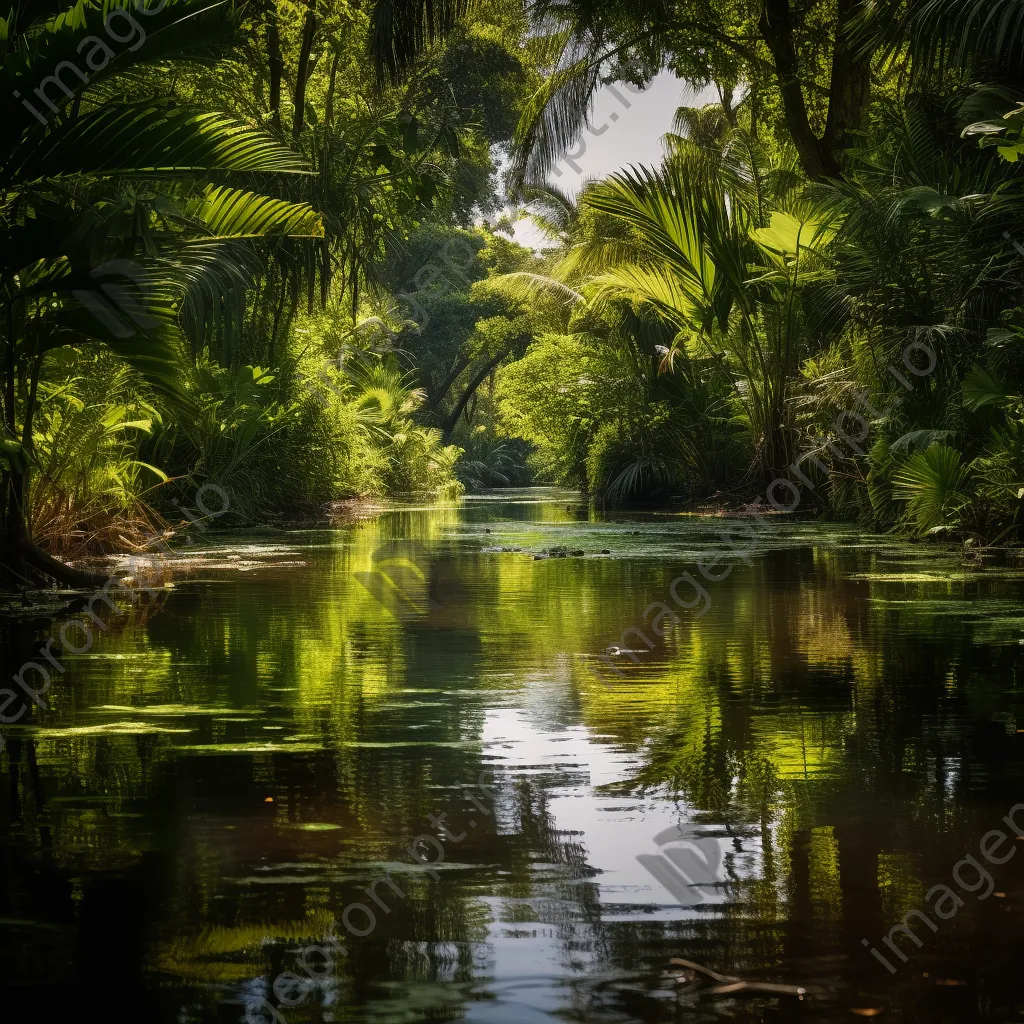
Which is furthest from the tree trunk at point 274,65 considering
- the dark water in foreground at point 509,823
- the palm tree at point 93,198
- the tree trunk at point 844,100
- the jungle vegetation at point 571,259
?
the dark water in foreground at point 509,823

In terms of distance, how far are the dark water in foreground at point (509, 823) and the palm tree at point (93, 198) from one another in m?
2.01

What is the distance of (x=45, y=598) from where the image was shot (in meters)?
8.98

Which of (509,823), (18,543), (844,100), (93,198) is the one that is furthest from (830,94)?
(509,823)

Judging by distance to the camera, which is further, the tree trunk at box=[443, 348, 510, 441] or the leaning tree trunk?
the tree trunk at box=[443, 348, 510, 441]

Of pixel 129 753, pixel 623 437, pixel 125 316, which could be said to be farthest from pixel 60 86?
pixel 623 437

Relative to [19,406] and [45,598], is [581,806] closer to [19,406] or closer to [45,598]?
[45,598]

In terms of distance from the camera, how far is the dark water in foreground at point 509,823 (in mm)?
2572

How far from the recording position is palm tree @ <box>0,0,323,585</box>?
302 inches

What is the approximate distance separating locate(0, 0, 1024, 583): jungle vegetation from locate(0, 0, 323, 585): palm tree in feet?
0.07

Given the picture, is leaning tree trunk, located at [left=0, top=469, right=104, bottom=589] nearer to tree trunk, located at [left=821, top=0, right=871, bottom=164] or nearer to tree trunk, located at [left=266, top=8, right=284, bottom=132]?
tree trunk, located at [left=266, top=8, right=284, bottom=132]

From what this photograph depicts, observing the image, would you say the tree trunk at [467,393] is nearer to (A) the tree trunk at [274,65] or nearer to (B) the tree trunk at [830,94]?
(B) the tree trunk at [830,94]

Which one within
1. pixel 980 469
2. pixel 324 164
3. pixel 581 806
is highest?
pixel 324 164

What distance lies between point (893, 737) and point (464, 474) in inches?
1844

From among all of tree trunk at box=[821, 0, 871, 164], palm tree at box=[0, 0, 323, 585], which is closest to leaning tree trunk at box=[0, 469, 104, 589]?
palm tree at box=[0, 0, 323, 585]
